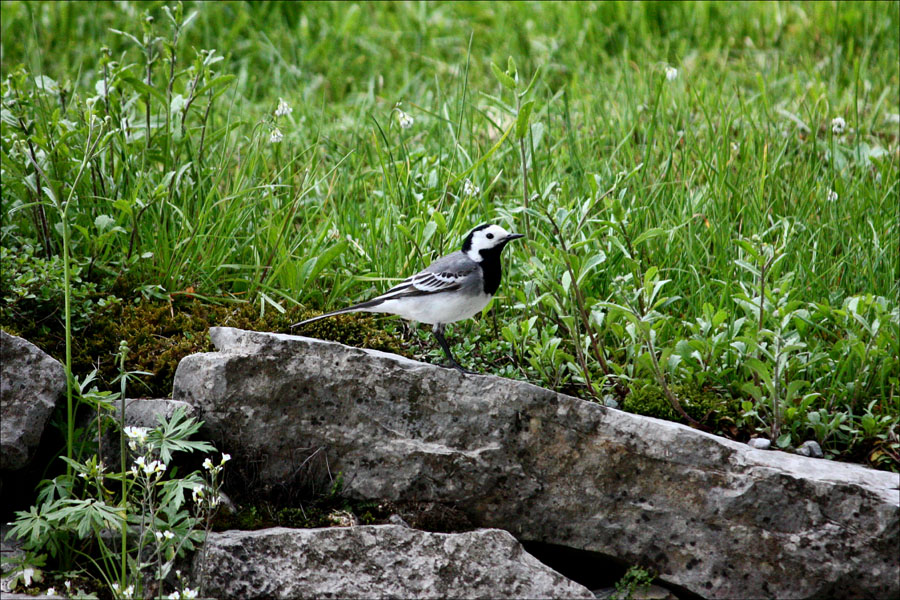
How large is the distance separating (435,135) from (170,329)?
262 centimetres

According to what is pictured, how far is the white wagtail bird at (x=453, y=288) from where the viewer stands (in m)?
4.05

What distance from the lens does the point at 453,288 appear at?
159 inches

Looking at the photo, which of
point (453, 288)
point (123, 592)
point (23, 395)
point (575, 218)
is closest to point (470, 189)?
point (575, 218)

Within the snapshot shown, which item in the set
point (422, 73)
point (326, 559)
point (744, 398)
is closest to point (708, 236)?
point (744, 398)

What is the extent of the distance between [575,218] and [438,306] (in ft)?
4.08

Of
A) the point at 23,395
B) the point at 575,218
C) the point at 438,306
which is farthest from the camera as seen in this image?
the point at 575,218

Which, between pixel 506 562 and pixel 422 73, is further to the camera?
pixel 422 73

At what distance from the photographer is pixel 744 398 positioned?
14.4ft

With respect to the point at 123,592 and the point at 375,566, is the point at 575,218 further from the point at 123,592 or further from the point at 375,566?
the point at 123,592

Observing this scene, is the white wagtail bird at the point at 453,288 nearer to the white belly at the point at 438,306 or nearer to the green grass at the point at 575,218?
the white belly at the point at 438,306

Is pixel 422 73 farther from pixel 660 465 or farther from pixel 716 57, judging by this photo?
pixel 660 465

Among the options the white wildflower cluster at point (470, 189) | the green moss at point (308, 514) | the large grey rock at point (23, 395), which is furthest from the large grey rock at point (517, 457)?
the white wildflower cluster at point (470, 189)

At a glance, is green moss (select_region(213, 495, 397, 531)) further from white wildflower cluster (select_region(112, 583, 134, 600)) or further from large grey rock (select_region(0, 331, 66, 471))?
large grey rock (select_region(0, 331, 66, 471))

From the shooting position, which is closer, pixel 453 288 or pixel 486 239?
pixel 453 288
